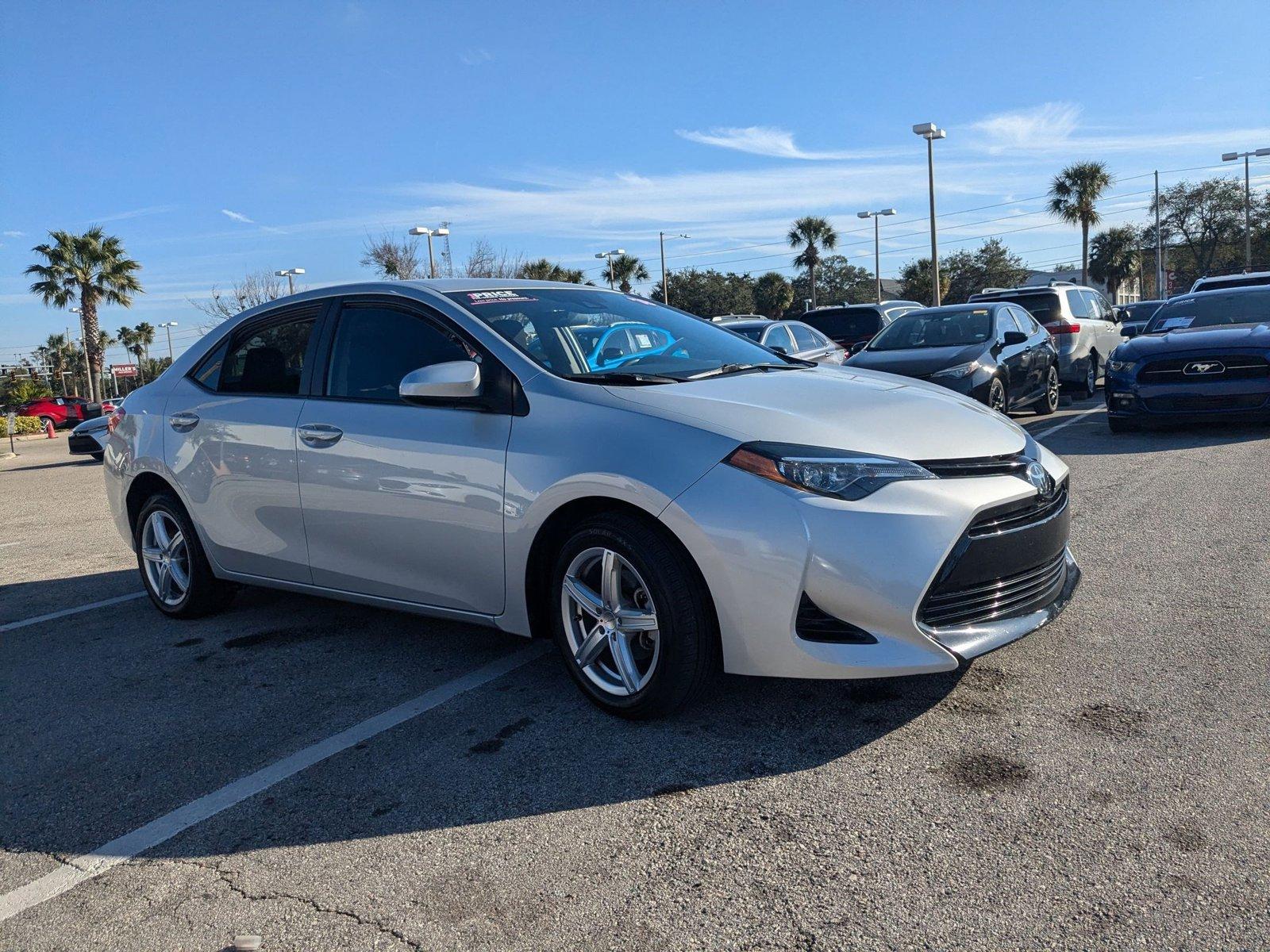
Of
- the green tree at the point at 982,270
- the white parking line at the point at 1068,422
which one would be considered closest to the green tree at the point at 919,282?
the green tree at the point at 982,270

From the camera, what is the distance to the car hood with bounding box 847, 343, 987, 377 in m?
10.9

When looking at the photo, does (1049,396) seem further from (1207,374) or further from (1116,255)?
(1116,255)

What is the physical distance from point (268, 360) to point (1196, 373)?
859cm

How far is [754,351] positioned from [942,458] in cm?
154

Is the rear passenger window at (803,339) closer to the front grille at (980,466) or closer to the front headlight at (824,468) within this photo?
the front grille at (980,466)

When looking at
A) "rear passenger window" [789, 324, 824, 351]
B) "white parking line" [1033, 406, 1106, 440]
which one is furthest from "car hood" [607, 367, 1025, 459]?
"rear passenger window" [789, 324, 824, 351]

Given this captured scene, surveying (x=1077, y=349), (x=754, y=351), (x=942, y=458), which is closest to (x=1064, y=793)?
(x=942, y=458)

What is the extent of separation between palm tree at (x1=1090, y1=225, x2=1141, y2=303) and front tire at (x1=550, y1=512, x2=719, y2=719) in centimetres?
7111

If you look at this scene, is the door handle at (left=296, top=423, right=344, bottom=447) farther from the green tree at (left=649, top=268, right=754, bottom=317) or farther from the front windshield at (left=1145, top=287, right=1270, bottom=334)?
the green tree at (left=649, top=268, right=754, bottom=317)

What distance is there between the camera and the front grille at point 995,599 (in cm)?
316

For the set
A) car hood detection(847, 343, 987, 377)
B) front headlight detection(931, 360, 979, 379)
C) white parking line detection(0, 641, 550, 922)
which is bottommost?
white parking line detection(0, 641, 550, 922)

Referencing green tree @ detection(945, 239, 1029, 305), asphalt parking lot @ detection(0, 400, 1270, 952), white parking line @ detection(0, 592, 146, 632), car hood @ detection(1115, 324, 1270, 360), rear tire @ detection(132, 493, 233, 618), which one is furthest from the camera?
green tree @ detection(945, 239, 1029, 305)

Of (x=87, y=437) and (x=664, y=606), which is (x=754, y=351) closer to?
(x=664, y=606)

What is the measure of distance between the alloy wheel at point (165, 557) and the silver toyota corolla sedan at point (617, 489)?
0.87 feet
